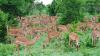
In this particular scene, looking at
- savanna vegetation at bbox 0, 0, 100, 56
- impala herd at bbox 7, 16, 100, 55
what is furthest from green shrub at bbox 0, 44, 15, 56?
impala herd at bbox 7, 16, 100, 55

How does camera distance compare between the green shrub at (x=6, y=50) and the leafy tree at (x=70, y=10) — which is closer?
the green shrub at (x=6, y=50)

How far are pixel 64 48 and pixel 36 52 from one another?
4.96 ft

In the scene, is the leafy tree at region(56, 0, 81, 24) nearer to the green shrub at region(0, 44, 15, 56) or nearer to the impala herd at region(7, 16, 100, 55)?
the impala herd at region(7, 16, 100, 55)

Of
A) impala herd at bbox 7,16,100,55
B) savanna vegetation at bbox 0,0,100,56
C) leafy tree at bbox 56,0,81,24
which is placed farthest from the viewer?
leafy tree at bbox 56,0,81,24

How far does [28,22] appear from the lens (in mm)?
26562

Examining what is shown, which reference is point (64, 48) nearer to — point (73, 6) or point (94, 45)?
point (94, 45)

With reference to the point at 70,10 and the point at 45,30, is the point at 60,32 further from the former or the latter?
the point at 70,10

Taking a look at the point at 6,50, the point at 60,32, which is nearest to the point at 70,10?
the point at 60,32

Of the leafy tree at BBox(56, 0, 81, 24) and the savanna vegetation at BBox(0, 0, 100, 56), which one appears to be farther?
the leafy tree at BBox(56, 0, 81, 24)

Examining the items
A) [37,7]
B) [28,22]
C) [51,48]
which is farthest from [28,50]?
[37,7]

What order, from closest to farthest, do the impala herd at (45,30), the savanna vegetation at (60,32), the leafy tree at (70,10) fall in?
the impala herd at (45,30), the savanna vegetation at (60,32), the leafy tree at (70,10)

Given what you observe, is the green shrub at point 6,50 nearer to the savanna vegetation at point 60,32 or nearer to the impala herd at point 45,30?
the savanna vegetation at point 60,32

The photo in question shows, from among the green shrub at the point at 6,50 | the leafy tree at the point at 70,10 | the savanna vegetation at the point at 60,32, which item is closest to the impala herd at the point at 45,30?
the savanna vegetation at the point at 60,32

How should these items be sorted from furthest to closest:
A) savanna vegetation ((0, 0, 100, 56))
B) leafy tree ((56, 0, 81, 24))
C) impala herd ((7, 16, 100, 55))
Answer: leafy tree ((56, 0, 81, 24))
savanna vegetation ((0, 0, 100, 56))
impala herd ((7, 16, 100, 55))
